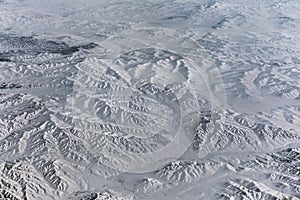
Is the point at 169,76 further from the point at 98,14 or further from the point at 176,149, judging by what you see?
the point at 98,14

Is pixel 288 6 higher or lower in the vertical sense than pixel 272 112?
lower

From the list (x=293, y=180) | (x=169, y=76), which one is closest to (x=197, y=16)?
(x=169, y=76)

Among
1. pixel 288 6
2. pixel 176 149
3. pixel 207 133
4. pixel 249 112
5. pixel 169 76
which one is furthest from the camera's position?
pixel 288 6

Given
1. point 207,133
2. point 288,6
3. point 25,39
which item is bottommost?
point 288,6

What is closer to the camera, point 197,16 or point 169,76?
point 169,76

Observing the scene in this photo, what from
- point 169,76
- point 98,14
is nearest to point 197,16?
point 98,14

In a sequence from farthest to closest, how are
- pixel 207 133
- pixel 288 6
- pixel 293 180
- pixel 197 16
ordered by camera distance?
pixel 288 6, pixel 197 16, pixel 207 133, pixel 293 180

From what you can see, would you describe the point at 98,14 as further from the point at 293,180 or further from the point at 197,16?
the point at 293,180
